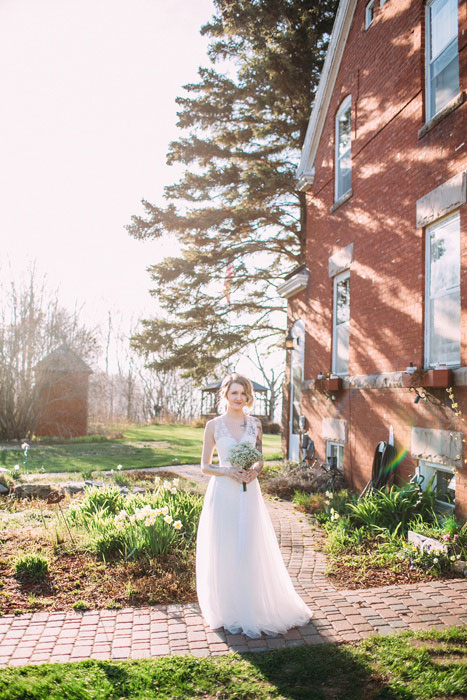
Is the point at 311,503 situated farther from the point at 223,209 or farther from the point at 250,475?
the point at 223,209

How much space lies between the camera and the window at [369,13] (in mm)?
9742

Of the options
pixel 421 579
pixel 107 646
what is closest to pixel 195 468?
pixel 421 579

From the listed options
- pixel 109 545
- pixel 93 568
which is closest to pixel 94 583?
pixel 93 568

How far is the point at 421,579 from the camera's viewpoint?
5.38 metres

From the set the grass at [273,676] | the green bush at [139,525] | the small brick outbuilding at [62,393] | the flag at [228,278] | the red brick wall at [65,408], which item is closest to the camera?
the grass at [273,676]

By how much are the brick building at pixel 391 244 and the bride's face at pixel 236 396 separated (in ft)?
10.2

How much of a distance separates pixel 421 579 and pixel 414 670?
2.09 meters

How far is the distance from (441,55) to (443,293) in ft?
11.4

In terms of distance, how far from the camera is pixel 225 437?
4.82 metres

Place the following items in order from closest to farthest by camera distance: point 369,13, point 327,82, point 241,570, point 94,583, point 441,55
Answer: point 241,570
point 94,583
point 441,55
point 369,13
point 327,82

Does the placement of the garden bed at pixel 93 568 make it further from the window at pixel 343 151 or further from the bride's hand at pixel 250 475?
the window at pixel 343 151

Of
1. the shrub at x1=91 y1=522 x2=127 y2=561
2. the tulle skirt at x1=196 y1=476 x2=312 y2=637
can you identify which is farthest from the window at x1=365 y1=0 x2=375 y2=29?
the shrub at x1=91 y1=522 x2=127 y2=561

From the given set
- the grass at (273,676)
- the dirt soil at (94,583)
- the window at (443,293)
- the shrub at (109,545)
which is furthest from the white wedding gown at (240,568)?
the window at (443,293)

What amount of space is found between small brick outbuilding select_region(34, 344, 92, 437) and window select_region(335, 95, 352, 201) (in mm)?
15732
